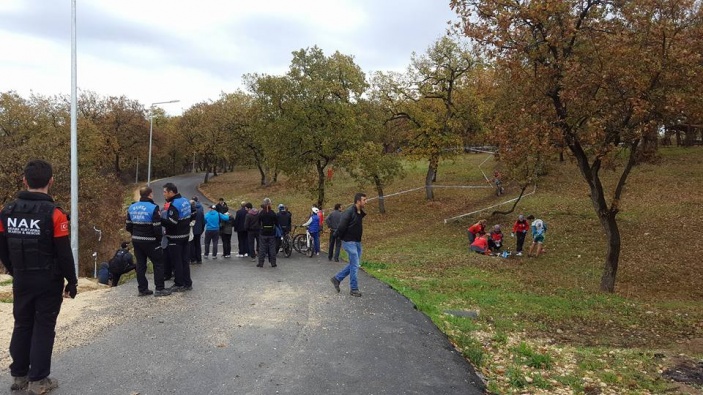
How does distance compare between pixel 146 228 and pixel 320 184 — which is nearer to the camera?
pixel 146 228

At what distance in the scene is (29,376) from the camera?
4.51 meters

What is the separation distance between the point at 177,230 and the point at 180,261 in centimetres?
60

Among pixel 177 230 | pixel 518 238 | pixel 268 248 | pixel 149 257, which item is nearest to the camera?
pixel 149 257

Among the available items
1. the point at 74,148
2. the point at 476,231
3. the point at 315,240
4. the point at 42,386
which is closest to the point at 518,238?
the point at 476,231

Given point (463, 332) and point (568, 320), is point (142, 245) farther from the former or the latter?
point (568, 320)

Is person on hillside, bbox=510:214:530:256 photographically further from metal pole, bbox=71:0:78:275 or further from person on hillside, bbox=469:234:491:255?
metal pole, bbox=71:0:78:275

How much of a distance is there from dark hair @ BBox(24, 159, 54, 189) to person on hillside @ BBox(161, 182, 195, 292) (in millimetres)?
3887

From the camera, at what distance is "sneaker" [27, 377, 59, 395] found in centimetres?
449

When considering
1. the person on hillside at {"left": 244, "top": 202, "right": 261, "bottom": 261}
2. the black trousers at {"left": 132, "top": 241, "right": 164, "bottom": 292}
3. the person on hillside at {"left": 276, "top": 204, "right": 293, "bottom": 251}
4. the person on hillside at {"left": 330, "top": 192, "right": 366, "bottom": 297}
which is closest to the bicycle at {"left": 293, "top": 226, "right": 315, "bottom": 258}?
the person on hillside at {"left": 276, "top": 204, "right": 293, "bottom": 251}

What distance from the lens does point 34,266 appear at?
448 centimetres

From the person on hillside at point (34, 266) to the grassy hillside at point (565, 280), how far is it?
4.54 metres

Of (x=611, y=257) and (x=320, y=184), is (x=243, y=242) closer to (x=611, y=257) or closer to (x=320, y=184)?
(x=611, y=257)

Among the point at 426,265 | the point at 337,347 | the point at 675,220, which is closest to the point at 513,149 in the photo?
the point at 426,265

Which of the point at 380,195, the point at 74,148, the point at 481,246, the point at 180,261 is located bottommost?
the point at 481,246
